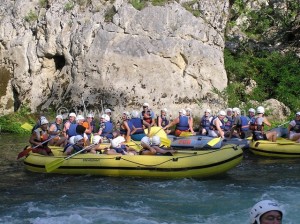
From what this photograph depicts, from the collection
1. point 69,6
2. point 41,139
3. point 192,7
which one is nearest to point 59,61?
point 69,6

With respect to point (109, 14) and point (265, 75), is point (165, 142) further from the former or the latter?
point (265, 75)

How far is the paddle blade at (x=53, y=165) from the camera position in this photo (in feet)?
34.3

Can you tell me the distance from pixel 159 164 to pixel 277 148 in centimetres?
370

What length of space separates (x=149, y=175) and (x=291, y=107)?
31.3 ft

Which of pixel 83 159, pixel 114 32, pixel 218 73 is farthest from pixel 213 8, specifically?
pixel 83 159

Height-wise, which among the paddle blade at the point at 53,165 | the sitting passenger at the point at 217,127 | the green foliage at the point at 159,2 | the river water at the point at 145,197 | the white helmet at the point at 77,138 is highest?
the green foliage at the point at 159,2

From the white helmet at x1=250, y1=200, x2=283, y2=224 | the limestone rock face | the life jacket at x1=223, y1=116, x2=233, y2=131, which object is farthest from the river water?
the limestone rock face

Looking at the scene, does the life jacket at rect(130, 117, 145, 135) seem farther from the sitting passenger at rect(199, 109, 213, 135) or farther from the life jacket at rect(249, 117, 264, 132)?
the life jacket at rect(249, 117, 264, 132)

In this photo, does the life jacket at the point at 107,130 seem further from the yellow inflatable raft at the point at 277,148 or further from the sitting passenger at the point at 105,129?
the yellow inflatable raft at the point at 277,148

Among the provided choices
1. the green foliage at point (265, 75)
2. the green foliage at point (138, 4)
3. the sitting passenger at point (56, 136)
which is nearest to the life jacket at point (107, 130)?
the sitting passenger at point (56, 136)

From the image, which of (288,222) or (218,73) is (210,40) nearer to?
(218,73)

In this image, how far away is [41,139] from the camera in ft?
37.8

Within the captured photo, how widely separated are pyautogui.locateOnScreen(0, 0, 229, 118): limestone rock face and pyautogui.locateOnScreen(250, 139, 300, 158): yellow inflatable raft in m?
5.18

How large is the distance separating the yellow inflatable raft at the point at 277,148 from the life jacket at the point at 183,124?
2.46m
